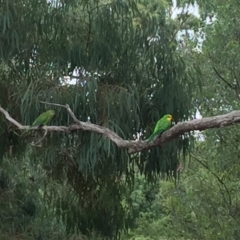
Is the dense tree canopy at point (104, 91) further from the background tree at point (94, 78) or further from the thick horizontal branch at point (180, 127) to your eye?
the thick horizontal branch at point (180, 127)

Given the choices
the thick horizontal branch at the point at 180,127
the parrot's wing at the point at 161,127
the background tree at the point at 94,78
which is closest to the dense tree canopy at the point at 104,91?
the background tree at the point at 94,78

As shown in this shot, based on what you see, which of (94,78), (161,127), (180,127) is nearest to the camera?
(180,127)

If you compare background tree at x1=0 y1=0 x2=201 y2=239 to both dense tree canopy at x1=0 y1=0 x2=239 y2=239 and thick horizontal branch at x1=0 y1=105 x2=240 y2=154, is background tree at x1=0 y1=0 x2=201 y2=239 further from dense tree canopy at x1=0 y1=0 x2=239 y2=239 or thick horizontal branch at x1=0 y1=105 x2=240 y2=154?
thick horizontal branch at x1=0 y1=105 x2=240 y2=154

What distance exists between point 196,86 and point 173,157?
0.62 m

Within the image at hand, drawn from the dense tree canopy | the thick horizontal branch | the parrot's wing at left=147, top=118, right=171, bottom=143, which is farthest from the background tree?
the parrot's wing at left=147, top=118, right=171, bottom=143

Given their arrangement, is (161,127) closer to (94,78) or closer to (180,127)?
(180,127)

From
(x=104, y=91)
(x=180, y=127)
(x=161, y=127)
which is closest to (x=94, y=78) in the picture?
(x=104, y=91)

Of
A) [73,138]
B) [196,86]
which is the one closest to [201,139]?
[196,86]

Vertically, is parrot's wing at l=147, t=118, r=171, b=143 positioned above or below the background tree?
below

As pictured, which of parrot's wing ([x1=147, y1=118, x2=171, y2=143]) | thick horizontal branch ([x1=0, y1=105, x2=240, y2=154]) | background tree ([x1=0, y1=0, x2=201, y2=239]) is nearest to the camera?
thick horizontal branch ([x1=0, y1=105, x2=240, y2=154])

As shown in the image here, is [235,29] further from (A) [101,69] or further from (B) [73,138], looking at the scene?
(B) [73,138]

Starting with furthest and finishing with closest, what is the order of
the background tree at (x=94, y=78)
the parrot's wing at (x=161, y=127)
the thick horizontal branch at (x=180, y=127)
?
1. the background tree at (x=94, y=78)
2. the parrot's wing at (x=161, y=127)
3. the thick horizontal branch at (x=180, y=127)

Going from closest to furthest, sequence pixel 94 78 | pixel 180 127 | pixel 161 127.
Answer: pixel 180 127, pixel 161 127, pixel 94 78

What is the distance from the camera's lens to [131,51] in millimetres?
3801
